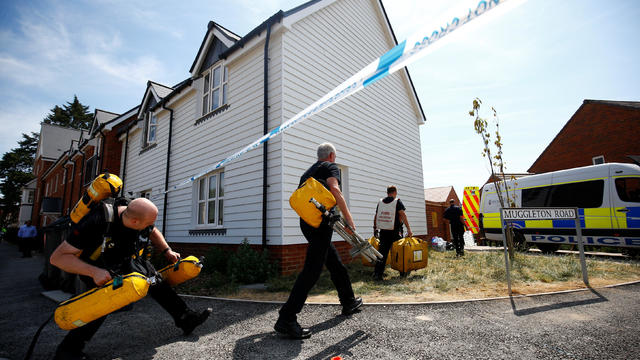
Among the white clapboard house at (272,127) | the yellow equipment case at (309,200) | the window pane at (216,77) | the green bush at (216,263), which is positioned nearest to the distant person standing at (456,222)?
the white clapboard house at (272,127)

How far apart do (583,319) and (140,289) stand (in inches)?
170

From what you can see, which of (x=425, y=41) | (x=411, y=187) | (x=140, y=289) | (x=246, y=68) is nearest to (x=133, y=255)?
(x=140, y=289)

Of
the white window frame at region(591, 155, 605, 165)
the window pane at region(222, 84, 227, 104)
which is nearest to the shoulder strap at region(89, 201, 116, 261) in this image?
the window pane at region(222, 84, 227, 104)

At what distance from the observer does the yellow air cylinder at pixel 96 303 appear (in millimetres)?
2039

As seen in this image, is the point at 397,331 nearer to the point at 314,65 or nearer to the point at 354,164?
the point at 354,164

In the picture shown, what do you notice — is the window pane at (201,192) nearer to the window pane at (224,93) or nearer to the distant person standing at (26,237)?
the window pane at (224,93)

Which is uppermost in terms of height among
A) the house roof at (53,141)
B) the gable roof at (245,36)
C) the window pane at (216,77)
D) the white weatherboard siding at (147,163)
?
the house roof at (53,141)

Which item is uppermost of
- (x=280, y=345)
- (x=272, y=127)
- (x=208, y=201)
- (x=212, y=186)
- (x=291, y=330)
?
(x=272, y=127)

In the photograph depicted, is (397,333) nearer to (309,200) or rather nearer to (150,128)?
(309,200)

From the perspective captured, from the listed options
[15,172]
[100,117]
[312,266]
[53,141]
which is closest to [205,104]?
[312,266]

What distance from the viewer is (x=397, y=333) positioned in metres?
2.77

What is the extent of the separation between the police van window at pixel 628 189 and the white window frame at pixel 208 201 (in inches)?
455

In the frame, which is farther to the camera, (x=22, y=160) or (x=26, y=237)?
(x=22, y=160)

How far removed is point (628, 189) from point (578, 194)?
3.73ft
